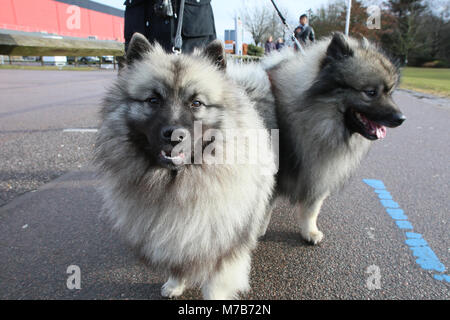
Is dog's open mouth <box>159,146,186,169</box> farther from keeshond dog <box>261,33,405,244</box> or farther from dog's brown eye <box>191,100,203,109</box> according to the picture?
keeshond dog <box>261,33,405,244</box>

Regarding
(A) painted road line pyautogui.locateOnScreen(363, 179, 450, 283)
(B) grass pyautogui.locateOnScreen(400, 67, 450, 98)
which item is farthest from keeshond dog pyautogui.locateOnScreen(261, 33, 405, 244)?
(B) grass pyautogui.locateOnScreen(400, 67, 450, 98)

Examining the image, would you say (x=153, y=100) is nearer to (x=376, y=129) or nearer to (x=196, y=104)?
(x=196, y=104)

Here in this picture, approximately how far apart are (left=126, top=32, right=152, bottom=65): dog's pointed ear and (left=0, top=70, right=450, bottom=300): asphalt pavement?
0.33 metres

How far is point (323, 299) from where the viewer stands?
203 cm

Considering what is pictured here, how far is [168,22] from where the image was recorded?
8.68 feet

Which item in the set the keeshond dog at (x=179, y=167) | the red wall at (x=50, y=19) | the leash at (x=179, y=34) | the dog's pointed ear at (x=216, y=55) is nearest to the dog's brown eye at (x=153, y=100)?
the keeshond dog at (x=179, y=167)

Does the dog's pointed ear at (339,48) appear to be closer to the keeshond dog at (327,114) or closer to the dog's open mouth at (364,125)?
the keeshond dog at (327,114)

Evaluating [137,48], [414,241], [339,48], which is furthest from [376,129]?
[137,48]

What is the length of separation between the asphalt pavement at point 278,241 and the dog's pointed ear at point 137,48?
0.33 metres

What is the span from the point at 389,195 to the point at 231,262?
2.51 metres

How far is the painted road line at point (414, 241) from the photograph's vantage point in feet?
7.45

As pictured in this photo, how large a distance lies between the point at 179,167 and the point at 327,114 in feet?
4.21
